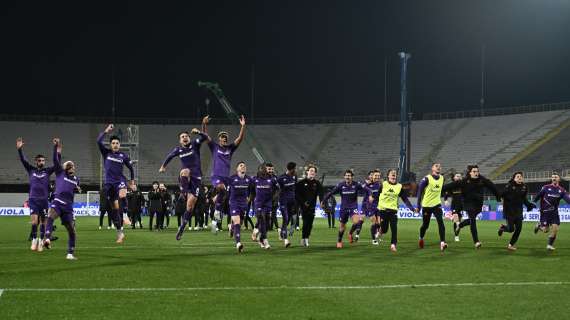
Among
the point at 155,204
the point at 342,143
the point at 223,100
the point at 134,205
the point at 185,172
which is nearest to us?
the point at 185,172

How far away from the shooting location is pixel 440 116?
74.2 metres

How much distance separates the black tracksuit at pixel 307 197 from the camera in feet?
63.2

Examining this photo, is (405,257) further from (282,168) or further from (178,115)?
(178,115)

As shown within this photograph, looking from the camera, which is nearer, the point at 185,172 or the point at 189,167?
the point at 185,172

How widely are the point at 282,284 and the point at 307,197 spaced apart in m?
8.19

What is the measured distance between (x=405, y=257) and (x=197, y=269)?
215 inches

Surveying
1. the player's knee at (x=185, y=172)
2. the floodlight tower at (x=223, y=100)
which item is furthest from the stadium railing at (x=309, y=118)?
the player's knee at (x=185, y=172)

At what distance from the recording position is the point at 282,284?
1112cm

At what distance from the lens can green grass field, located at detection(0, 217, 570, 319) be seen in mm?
8703

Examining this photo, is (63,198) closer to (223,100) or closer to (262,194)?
(262,194)

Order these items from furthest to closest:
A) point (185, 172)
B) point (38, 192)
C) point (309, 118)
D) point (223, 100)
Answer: point (223, 100), point (309, 118), point (38, 192), point (185, 172)

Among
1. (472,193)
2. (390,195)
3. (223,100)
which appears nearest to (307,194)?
(390,195)

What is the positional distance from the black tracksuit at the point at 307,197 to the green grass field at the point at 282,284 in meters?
1.81

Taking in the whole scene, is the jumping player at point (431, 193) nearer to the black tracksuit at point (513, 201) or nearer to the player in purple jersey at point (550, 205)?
the black tracksuit at point (513, 201)
